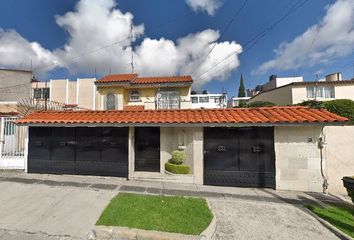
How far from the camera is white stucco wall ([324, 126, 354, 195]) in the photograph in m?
7.72

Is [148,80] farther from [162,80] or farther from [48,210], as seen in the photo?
[48,210]

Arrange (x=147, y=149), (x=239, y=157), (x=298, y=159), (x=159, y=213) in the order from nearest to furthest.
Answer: (x=159, y=213) → (x=298, y=159) → (x=239, y=157) → (x=147, y=149)

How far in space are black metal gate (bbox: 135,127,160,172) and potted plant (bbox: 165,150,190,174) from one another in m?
1.04

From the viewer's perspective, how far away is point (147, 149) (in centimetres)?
988

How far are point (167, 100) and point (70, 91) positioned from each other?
2644 centimetres

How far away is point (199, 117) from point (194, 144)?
1323mm

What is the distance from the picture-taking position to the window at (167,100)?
18328 mm

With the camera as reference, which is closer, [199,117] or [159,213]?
[159,213]

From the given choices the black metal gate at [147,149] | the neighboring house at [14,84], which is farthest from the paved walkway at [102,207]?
the neighboring house at [14,84]

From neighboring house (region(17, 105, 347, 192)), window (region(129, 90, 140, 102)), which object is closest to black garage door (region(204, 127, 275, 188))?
neighboring house (region(17, 105, 347, 192))

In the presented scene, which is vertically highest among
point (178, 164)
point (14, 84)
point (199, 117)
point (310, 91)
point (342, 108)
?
point (14, 84)

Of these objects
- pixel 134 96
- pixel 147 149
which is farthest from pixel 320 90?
pixel 147 149

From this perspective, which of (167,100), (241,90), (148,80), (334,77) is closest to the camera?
(167,100)

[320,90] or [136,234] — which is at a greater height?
[320,90]
